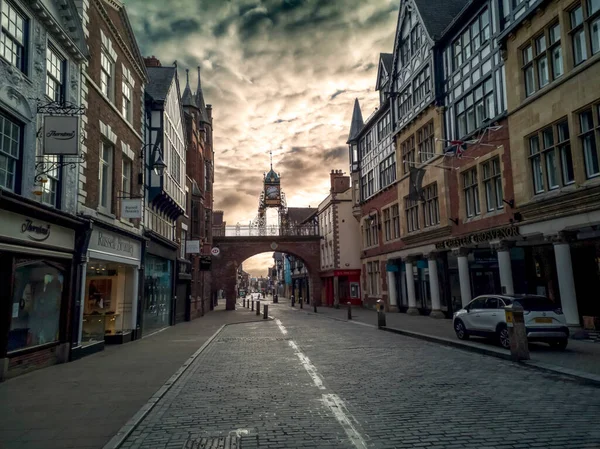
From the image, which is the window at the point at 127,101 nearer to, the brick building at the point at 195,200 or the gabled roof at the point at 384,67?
the brick building at the point at 195,200

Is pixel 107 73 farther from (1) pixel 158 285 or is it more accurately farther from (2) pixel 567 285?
(2) pixel 567 285

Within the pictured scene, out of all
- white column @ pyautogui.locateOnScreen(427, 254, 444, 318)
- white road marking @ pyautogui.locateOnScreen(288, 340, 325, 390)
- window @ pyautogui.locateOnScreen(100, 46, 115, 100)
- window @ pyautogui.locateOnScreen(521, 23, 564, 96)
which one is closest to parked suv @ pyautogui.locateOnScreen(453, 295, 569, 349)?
white road marking @ pyautogui.locateOnScreen(288, 340, 325, 390)

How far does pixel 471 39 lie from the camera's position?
898 inches

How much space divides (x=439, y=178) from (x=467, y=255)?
15.0 ft

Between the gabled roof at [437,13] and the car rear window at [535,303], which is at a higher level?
the gabled roof at [437,13]

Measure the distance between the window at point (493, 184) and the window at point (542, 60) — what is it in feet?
12.3

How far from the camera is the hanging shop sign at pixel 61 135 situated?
11.4 metres

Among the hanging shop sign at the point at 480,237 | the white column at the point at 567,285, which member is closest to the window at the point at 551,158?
the hanging shop sign at the point at 480,237

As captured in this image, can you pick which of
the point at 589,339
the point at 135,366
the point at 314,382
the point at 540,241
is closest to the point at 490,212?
the point at 540,241

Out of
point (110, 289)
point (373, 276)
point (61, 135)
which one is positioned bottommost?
point (110, 289)

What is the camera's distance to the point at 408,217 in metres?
31.0

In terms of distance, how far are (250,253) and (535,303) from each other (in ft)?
121

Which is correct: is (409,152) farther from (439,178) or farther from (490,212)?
(490,212)

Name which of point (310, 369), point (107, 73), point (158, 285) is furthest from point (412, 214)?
point (310, 369)
